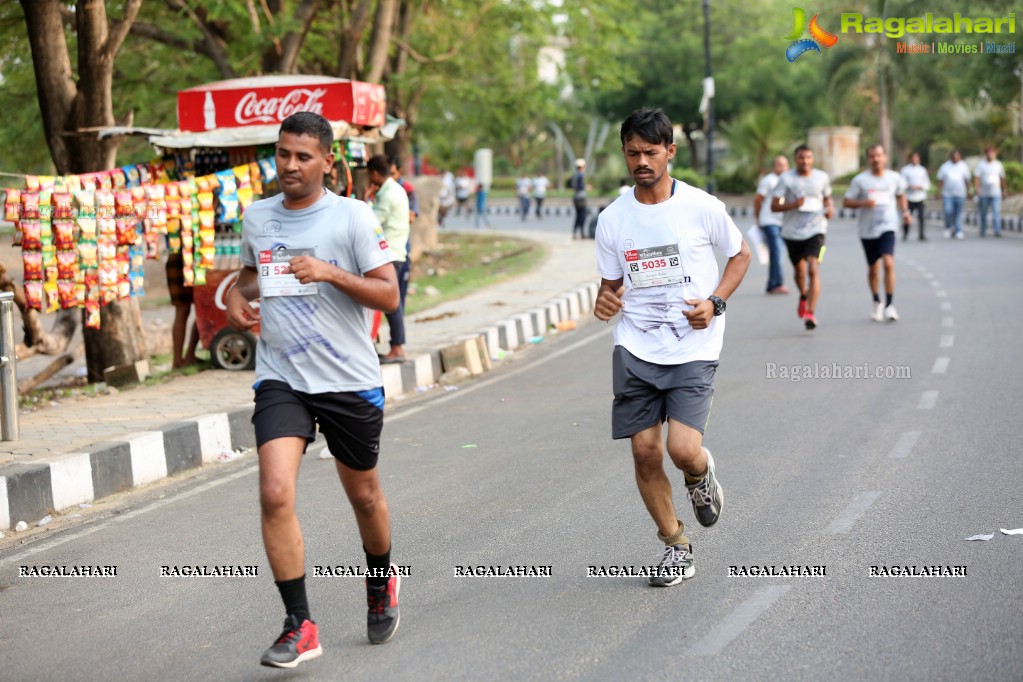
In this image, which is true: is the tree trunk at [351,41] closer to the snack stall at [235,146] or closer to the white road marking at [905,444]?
the snack stall at [235,146]

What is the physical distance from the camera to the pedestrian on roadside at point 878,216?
45.6ft

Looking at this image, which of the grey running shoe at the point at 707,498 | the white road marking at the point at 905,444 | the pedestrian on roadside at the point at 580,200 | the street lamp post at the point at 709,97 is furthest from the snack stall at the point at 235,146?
the street lamp post at the point at 709,97

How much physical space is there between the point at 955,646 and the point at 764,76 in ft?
182

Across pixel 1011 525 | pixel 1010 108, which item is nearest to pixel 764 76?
pixel 1010 108

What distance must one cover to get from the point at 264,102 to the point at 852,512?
8221 mm

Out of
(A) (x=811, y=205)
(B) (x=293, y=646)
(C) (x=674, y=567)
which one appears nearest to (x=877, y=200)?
(A) (x=811, y=205)

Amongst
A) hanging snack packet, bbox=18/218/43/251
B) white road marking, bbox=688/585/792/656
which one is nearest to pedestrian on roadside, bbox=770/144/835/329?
hanging snack packet, bbox=18/218/43/251

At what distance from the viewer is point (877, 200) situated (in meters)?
13.9

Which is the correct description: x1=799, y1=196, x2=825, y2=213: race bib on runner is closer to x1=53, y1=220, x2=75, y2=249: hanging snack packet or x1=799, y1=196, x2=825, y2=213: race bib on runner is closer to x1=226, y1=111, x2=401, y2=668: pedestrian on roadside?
x1=53, y1=220, x2=75, y2=249: hanging snack packet

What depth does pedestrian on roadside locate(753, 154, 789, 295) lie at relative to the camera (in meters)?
17.3

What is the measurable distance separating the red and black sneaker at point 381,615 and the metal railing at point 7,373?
4274mm

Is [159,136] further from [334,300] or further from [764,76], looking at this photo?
[764,76]

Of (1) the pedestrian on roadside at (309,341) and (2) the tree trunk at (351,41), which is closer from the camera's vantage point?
(1) the pedestrian on roadside at (309,341)

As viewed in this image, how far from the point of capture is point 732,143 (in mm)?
48750
